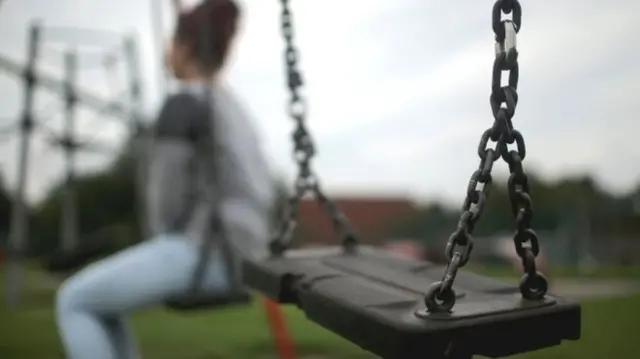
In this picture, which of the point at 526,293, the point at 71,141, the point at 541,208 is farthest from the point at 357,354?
the point at 541,208

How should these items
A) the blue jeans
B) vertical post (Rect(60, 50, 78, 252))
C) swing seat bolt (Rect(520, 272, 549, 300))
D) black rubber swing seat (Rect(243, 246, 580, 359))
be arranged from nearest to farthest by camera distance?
black rubber swing seat (Rect(243, 246, 580, 359))
swing seat bolt (Rect(520, 272, 549, 300))
the blue jeans
vertical post (Rect(60, 50, 78, 252))

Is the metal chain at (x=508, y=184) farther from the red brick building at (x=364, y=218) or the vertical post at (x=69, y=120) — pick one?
the red brick building at (x=364, y=218)

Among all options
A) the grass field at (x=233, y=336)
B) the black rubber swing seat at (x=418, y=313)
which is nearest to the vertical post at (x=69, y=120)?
the grass field at (x=233, y=336)

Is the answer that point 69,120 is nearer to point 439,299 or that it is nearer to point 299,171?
point 299,171

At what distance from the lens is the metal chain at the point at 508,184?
0.58 meters

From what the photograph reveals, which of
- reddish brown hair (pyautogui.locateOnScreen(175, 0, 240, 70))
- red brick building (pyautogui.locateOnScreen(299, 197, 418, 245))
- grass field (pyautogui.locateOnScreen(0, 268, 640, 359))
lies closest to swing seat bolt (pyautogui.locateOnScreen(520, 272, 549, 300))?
reddish brown hair (pyautogui.locateOnScreen(175, 0, 240, 70))

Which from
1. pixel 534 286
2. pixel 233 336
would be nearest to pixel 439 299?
pixel 534 286

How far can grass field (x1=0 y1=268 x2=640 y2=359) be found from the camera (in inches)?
100

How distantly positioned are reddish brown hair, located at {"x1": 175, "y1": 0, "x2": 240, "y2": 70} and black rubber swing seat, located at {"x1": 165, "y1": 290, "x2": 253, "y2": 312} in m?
0.39

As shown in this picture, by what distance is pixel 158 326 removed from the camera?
3.55 metres

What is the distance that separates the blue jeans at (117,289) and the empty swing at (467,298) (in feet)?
0.90

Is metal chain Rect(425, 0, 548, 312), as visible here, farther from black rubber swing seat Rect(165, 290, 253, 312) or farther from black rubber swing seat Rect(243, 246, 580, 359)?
black rubber swing seat Rect(165, 290, 253, 312)

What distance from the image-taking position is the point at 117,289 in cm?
103

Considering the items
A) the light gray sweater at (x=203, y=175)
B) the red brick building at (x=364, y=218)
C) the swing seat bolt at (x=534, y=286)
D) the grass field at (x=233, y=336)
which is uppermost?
the light gray sweater at (x=203, y=175)
